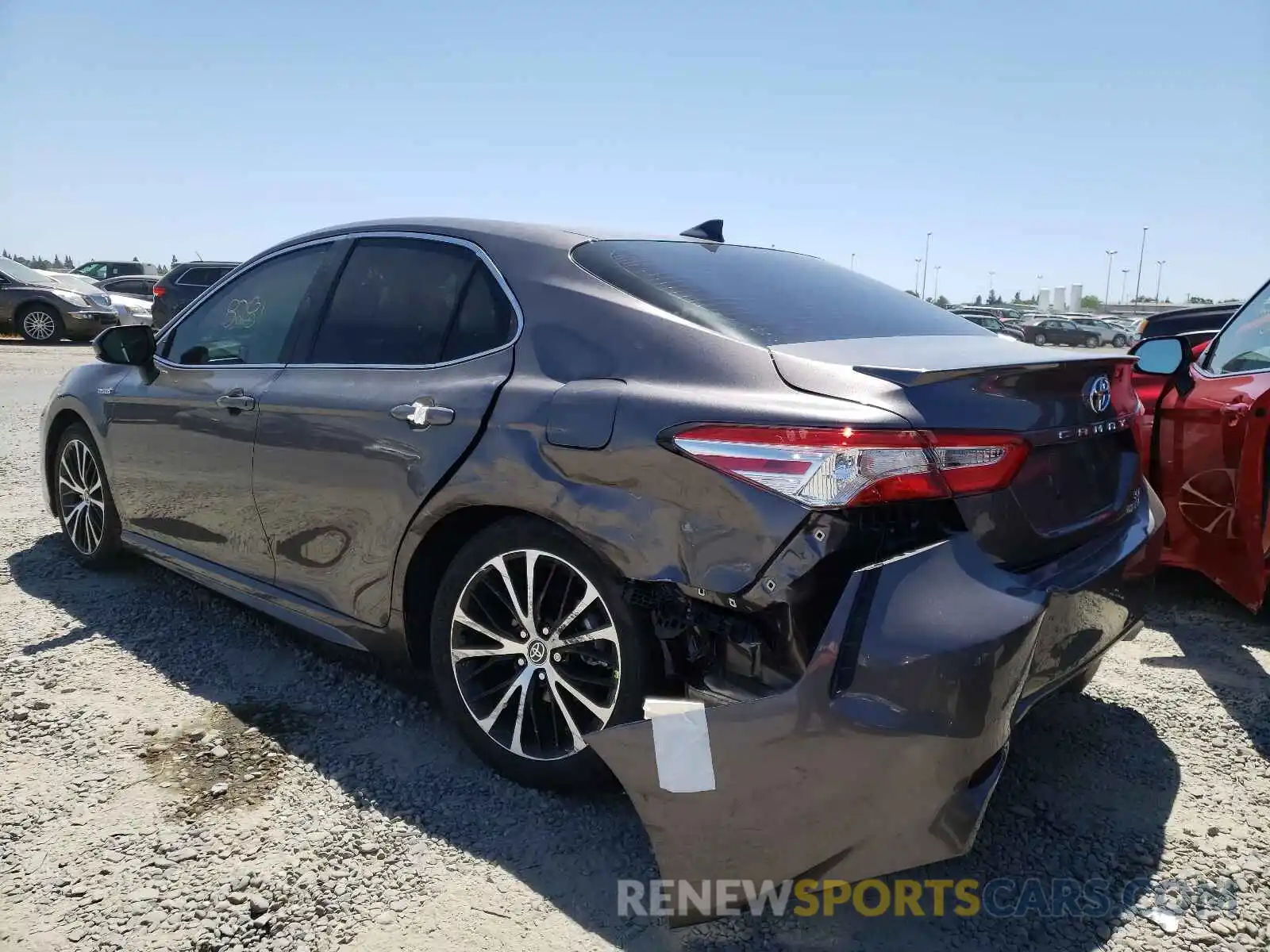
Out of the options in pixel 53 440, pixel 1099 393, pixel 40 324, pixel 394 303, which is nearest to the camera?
pixel 1099 393

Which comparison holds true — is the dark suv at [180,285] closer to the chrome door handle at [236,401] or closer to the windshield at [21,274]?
the windshield at [21,274]

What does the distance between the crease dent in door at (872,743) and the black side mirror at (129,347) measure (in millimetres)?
3337

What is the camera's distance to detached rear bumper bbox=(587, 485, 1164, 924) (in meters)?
1.91

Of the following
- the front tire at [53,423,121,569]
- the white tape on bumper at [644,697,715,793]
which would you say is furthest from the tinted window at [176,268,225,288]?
the white tape on bumper at [644,697,715,793]

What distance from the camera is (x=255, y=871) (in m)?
2.33

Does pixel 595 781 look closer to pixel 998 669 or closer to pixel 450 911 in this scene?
pixel 450 911

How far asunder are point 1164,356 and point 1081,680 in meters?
1.99

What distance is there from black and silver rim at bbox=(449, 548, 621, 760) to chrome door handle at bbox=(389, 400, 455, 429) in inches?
17.6

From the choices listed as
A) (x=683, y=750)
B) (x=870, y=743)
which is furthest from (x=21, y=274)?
(x=870, y=743)

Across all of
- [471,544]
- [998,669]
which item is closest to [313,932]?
[471,544]

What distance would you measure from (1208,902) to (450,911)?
181 centimetres

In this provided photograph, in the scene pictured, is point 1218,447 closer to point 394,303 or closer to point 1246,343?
point 1246,343

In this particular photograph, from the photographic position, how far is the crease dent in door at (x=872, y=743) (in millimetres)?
1910

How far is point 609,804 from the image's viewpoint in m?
2.62
